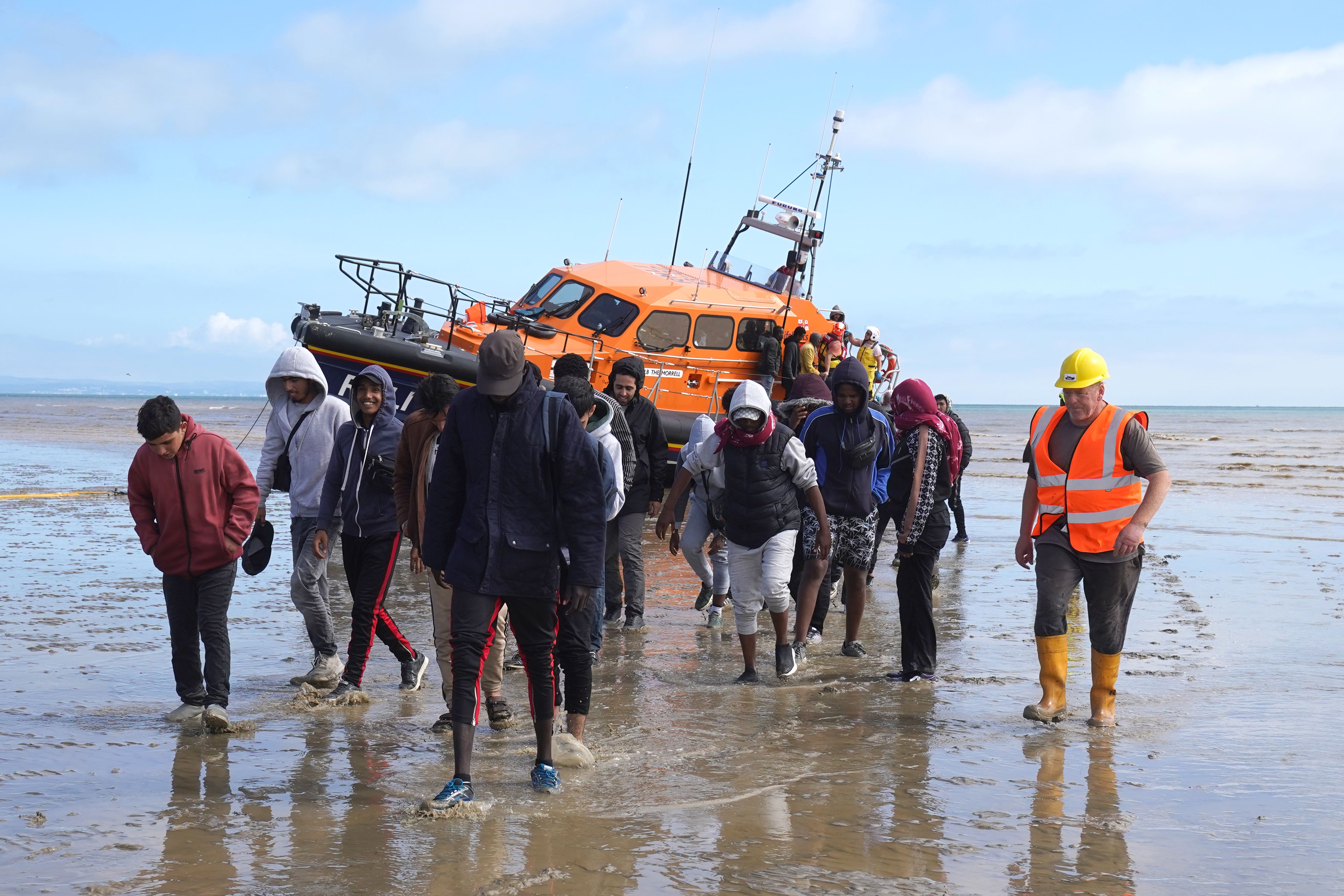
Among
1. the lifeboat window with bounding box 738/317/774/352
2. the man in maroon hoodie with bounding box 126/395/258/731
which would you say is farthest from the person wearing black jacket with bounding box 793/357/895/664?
the lifeboat window with bounding box 738/317/774/352

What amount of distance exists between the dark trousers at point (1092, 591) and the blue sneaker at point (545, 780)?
7.56ft

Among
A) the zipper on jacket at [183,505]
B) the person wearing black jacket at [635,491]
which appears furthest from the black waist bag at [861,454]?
the zipper on jacket at [183,505]

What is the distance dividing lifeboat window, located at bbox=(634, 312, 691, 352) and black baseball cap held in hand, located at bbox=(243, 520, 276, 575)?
8071 millimetres

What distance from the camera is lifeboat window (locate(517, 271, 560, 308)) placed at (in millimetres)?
13961

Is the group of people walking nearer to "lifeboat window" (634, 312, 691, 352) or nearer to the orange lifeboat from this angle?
the orange lifeboat

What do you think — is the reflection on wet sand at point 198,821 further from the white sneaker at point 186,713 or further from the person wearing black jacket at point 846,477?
the person wearing black jacket at point 846,477

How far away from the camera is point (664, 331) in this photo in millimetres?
13438

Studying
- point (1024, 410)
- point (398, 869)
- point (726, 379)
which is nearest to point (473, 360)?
point (726, 379)

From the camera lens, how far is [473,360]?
12.0 metres

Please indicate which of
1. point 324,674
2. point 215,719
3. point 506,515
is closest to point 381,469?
point 324,674

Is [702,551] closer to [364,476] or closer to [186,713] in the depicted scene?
[364,476]

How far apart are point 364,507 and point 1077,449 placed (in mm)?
3175

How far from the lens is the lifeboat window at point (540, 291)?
45.8 feet

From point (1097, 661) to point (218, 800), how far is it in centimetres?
359
